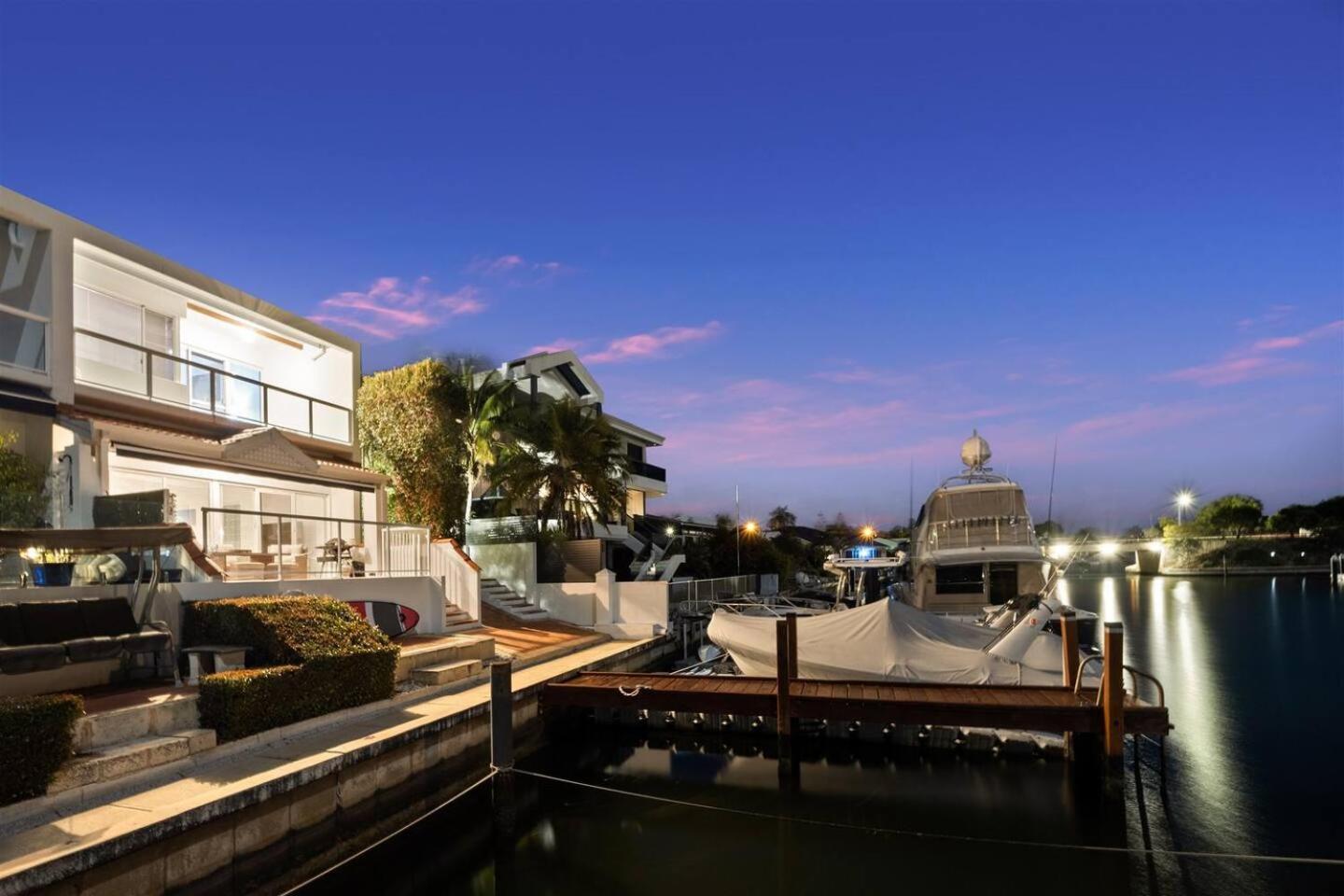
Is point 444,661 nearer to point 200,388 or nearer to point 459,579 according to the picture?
point 459,579

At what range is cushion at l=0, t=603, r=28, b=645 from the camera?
9.08 m

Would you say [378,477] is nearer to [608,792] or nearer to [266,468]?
[266,468]

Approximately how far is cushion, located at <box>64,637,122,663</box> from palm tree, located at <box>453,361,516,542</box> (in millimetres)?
17880

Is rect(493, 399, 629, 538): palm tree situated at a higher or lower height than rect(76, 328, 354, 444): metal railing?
lower

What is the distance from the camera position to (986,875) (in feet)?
31.8

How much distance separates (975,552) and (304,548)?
1836 cm

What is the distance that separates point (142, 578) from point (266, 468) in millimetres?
5586

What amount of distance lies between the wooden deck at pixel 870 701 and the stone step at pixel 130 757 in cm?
685

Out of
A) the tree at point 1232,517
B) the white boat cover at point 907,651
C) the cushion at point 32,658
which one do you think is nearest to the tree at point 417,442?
the white boat cover at point 907,651

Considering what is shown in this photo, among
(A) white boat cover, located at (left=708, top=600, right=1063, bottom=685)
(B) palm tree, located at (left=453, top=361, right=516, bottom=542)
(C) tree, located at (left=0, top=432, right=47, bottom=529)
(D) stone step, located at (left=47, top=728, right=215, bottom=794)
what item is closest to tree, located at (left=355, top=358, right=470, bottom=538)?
(B) palm tree, located at (left=453, top=361, right=516, bottom=542)

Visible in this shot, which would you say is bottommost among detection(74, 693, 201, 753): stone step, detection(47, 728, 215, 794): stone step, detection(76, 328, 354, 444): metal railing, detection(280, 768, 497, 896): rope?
detection(280, 768, 497, 896): rope

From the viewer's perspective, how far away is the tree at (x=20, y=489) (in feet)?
39.8

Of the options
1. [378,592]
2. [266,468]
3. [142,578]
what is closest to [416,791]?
[142,578]

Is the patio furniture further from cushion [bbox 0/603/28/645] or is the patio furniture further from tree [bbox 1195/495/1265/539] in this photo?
tree [bbox 1195/495/1265/539]
